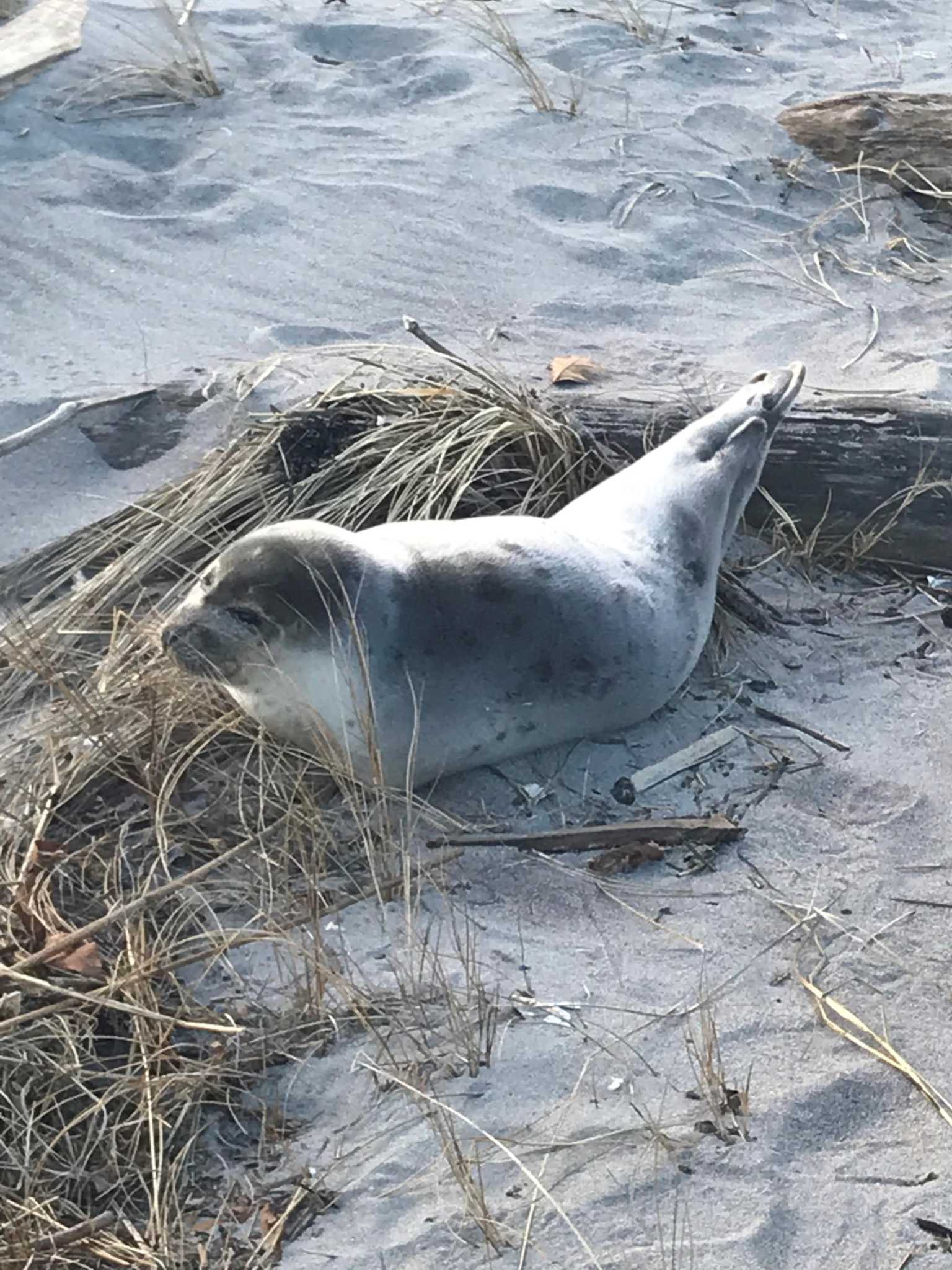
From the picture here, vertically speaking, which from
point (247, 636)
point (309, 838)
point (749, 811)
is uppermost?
point (247, 636)

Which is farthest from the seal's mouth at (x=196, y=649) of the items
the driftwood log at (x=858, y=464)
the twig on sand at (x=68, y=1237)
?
the driftwood log at (x=858, y=464)

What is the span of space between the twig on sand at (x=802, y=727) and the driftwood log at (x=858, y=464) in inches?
28.8

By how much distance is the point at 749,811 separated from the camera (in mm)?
3330

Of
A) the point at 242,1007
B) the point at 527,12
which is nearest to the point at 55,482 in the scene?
the point at 242,1007

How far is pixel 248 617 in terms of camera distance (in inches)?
127

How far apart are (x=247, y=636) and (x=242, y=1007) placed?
841mm

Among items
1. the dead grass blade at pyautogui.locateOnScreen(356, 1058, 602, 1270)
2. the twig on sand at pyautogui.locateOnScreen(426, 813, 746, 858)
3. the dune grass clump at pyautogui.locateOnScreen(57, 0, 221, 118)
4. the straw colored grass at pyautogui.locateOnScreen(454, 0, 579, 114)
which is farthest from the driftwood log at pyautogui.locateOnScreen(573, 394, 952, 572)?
the dune grass clump at pyautogui.locateOnScreen(57, 0, 221, 118)

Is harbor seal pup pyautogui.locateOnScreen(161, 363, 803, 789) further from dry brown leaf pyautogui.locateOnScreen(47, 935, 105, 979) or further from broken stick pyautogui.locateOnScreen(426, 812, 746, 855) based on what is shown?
dry brown leaf pyautogui.locateOnScreen(47, 935, 105, 979)

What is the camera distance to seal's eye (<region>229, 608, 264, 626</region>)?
3.22 metres

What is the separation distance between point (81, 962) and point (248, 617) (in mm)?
867

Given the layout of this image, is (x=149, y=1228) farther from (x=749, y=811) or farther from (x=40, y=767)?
(x=749, y=811)

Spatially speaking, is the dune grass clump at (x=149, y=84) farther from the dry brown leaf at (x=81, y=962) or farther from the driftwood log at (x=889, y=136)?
the dry brown leaf at (x=81, y=962)

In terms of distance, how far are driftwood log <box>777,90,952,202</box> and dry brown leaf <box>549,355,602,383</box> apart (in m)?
1.90

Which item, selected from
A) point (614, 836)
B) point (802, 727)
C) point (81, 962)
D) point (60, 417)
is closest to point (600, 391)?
point (802, 727)
